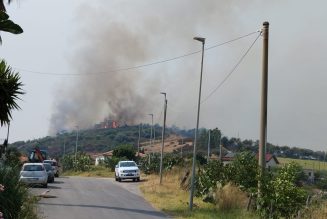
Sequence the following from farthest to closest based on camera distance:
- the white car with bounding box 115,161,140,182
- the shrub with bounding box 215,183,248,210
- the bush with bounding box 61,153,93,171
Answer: the bush with bounding box 61,153,93,171 < the white car with bounding box 115,161,140,182 < the shrub with bounding box 215,183,248,210

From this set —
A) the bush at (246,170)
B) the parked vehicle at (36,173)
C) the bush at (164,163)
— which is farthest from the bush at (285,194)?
the bush at (164,163)

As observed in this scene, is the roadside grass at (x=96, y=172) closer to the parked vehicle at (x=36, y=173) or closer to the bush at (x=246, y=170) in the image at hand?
the parked vehicle at (x=36, y=173)

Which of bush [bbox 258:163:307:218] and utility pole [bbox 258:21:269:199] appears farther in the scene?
utility pole [bbox 258:21:269:199]

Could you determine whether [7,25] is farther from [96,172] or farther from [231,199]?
[96,172]

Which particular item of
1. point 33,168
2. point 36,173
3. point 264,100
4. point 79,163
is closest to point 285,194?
point 264,100

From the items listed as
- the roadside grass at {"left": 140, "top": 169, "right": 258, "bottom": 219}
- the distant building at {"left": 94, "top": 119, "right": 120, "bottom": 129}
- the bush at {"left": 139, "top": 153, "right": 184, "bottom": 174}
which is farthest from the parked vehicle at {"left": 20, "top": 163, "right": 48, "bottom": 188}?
the distant building at {"left": 94, "top": 119, "right": 120, "bottom": 129}

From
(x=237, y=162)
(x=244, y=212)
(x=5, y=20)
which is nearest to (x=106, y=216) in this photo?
(x=244, y=212)

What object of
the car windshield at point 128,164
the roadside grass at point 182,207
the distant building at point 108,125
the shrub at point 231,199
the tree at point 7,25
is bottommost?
the roadside grass at point 182,207

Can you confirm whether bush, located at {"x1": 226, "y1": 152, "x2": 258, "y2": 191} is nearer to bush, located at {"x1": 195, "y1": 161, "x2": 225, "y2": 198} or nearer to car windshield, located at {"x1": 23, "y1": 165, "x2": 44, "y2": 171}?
bush, located at {"x1": 195, "y1": 161, "x2": 225, "y2": 198}

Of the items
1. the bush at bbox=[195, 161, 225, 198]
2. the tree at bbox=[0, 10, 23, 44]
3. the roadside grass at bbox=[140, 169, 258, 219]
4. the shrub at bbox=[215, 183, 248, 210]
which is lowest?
the roadside grass at bbox=[140, 169, 258, 219]

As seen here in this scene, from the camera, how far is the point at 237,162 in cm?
2241

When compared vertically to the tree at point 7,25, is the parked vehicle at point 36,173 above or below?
below

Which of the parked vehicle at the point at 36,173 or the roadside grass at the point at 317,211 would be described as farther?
the parked vehicle at the point at 36,173

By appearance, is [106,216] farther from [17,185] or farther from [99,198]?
[99,198]
